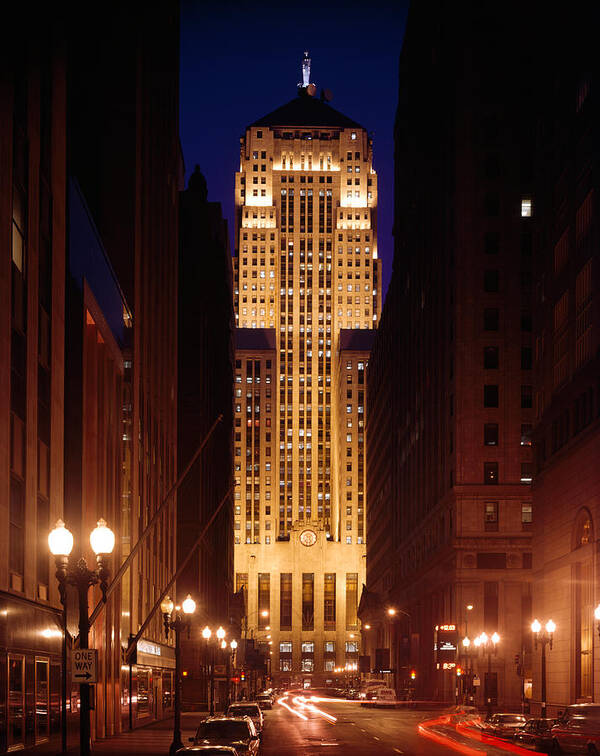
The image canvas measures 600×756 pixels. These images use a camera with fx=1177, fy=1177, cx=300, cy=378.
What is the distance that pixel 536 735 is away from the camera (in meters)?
44.4

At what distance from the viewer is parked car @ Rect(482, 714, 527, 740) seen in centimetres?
4934

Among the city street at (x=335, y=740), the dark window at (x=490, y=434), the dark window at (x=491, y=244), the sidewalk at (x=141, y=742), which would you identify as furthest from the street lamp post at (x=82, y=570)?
the dark window at (x=491, y=244)

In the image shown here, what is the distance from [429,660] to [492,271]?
134 ft

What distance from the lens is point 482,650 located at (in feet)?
317

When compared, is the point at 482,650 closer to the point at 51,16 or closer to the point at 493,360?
the point at 493,360

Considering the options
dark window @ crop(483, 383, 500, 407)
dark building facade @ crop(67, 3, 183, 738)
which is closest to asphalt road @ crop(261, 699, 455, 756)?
dark building facade @ crop(67, 3, 183, 738)

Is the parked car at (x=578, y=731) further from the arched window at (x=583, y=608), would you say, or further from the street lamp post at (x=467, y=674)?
the street lamp post at (x=467, y=674)

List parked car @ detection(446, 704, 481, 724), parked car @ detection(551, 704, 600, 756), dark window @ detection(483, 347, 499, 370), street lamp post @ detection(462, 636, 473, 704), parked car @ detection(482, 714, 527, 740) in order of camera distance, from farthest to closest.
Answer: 1. dark window @ detection(483, 347, 499, 370)
2. street lamp post @ detection(462, 636, 473, 704)
3. parked car @ detection(446, 704, 481, 724)
4. parked car @ detection(482, 714, 527, 740)
5. parked car @ detection(551, 704, 600, 756)

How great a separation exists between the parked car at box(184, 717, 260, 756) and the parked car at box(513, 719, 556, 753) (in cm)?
1456

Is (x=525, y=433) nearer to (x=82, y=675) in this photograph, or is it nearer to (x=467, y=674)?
(x=467, y=674)

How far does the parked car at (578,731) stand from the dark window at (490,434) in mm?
64721

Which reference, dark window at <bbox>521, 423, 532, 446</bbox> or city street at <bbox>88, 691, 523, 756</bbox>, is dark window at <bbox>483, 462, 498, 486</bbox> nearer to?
dark window at <bbox>521, 423, 532, 446</bbox>

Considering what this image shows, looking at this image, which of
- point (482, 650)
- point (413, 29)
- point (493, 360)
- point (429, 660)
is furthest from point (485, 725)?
point (413, 29)

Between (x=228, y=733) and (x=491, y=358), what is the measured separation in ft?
250
